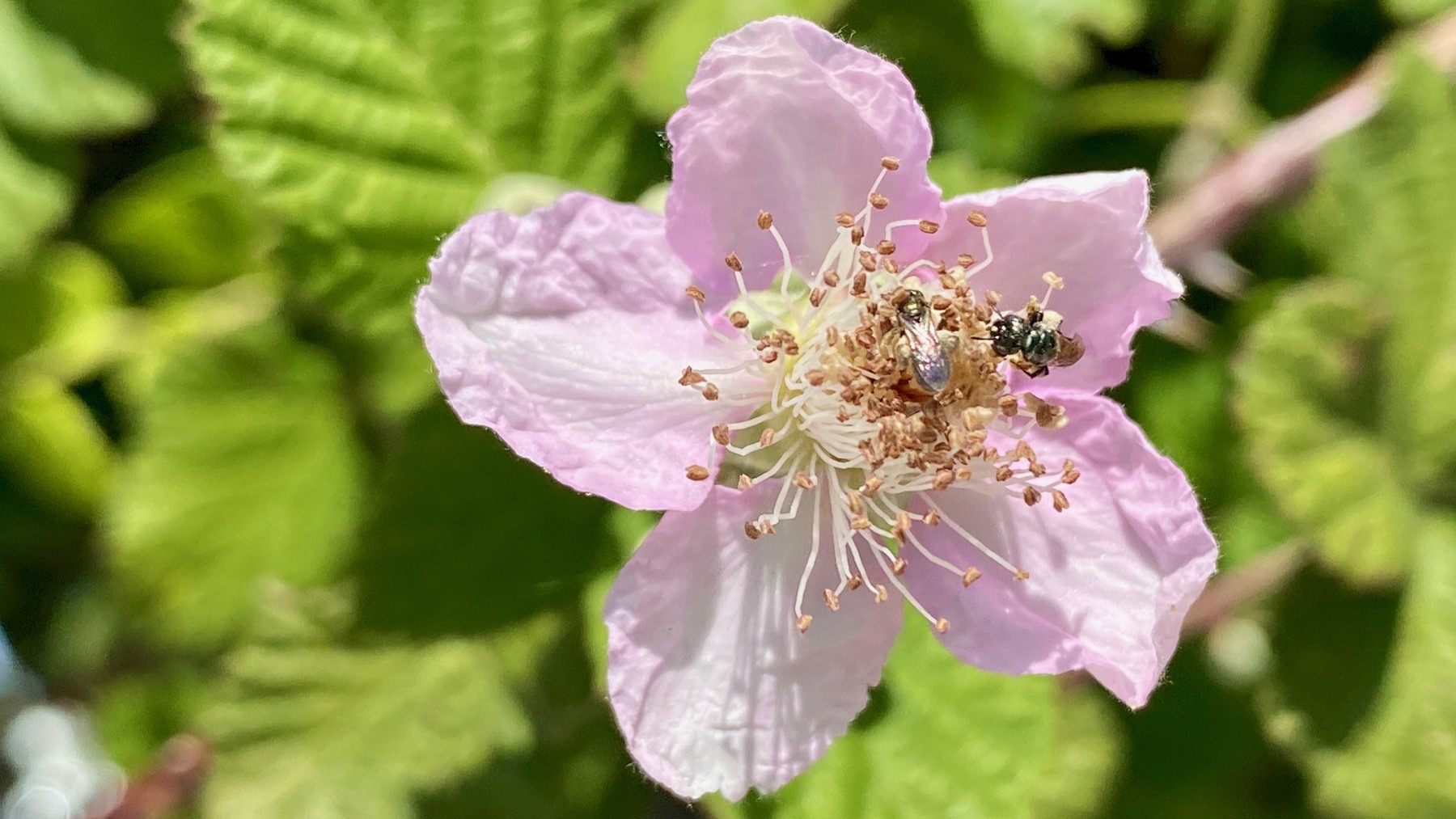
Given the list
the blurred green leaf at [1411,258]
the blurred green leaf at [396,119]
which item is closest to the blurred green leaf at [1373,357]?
the blurred green leaf at [1411,258]

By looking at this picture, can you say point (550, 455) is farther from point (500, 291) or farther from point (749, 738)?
point (749, 738)

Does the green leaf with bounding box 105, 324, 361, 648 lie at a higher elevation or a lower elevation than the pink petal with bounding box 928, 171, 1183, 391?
lower

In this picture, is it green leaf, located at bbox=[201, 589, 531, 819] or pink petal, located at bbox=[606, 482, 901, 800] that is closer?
pink petal, located at bbox=[606, 482, 901, 800]

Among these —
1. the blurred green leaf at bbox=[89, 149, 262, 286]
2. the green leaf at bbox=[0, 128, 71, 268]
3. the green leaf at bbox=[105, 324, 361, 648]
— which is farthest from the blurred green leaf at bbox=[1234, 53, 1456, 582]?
the green leaf at bbox=[0, 128, 71, 268]

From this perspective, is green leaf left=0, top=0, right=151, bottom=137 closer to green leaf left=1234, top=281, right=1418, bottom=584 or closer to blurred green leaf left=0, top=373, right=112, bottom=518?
blurred green leaf left=0, top=373, right=112, bottom=518

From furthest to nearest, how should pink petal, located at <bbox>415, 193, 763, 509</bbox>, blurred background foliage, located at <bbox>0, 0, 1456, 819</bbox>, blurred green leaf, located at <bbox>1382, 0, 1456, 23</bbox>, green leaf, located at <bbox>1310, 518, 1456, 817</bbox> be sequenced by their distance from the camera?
blurred green leaf, located at <bbox>1382, 0, 1456, 23</bbox>, green leaf, located at <bbox>1310, 518, 1456, 817</bbox>, blurred background foliage, located at <bbox>0, 0, 1456, 819</bbox>, pink petal, located at <bbox>415, 193, 763, 509</bbox>

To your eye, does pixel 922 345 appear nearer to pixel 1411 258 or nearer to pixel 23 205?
pixel 1411 258

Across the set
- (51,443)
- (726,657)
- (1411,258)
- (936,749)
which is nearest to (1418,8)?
(1411,258)
